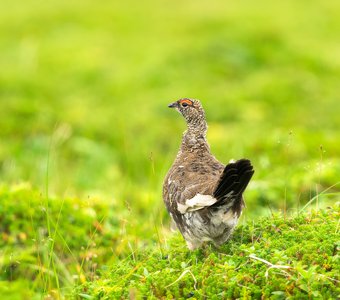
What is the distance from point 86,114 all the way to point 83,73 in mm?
6142

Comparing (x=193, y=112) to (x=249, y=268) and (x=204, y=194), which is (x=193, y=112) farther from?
(x=249, y=268)

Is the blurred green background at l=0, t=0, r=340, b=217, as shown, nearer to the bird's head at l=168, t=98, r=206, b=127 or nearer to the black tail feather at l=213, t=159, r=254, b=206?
the bird's head at l=168, t=98, r=206, b=127

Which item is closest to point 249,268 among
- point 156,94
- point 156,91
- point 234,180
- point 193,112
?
point 234,180

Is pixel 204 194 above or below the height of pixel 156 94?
below

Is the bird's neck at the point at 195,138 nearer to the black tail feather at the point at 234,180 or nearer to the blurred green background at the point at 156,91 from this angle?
the blurred green background at the point at 156,91

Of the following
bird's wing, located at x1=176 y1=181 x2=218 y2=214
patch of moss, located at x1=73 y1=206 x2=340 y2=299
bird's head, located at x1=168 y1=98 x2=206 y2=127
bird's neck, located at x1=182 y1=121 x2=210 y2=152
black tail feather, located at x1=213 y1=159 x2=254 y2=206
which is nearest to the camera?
patch of moss, located at x1=73 y1=206 x2=340 y2=299

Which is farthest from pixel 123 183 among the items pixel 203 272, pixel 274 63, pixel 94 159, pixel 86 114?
pixel 274 63

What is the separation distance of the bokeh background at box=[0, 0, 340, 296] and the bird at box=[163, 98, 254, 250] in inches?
27.7

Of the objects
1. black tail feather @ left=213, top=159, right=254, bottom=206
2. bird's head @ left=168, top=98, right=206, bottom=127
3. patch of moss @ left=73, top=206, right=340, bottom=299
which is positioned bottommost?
patch of moss @ left=73, top=206, right=340, bottom=299

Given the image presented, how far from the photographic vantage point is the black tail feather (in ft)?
17.1

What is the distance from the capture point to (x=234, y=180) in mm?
5363

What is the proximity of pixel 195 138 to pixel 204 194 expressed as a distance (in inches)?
55.6

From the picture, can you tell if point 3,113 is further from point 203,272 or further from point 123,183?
point 203,272

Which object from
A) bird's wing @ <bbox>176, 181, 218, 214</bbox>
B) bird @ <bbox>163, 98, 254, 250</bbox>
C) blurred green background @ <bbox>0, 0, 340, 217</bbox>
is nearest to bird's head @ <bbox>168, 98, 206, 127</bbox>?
bird @ <bbox>163, 98, 254, 250</bbox>
